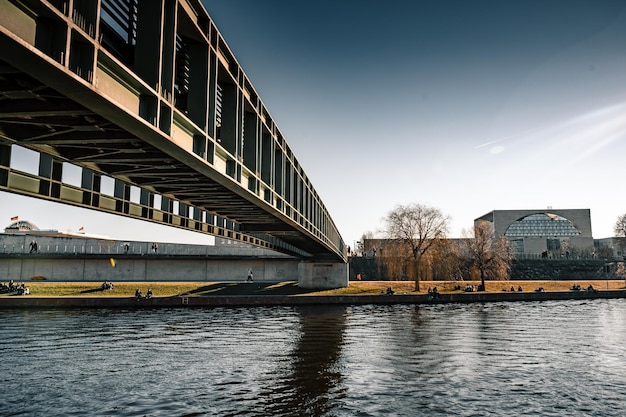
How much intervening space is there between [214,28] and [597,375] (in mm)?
21189

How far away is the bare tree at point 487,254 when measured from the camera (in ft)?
224

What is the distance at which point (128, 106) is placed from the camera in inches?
391

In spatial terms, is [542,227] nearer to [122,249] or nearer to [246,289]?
[246,289]

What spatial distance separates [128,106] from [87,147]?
4.52m

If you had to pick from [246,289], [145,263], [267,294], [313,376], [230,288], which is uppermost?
[145,263]

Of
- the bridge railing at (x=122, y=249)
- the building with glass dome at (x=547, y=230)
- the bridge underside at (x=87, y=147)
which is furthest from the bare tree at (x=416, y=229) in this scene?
the building with glass dome at (x=547, y=230)

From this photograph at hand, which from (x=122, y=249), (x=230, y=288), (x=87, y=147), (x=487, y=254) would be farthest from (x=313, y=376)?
(x=122, y=249)

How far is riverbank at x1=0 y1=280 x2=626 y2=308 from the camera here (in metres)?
54.1

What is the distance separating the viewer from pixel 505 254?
69.1 metres

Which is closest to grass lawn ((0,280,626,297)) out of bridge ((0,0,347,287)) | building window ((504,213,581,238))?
bridge ((0,0,347,287))

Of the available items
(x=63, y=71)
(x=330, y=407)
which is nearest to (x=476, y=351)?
(x=330, y=407)

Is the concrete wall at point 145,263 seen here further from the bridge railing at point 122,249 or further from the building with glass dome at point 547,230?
the building with glass dome at point 547,230

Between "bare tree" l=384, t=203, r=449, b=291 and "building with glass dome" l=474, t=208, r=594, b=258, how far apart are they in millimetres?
59283

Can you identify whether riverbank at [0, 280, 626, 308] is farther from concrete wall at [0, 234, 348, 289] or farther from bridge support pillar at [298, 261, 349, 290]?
concrete wall at [0, 234, 348, 289]
